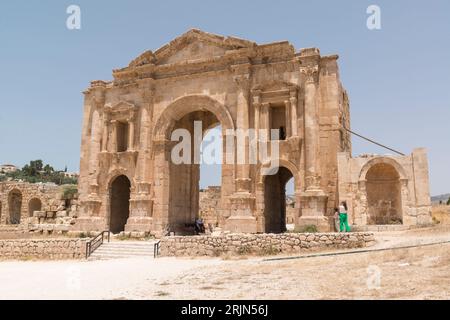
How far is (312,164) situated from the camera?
706 inches

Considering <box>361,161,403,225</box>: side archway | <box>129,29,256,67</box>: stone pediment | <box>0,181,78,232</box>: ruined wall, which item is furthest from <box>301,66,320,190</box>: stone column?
<box>0,181,78,232</box>: ruined wall

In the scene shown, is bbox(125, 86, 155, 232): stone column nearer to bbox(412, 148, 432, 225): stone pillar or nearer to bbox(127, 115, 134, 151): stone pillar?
bbox(127, 115, 134, 151): stone pillar

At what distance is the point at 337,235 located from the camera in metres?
13.5

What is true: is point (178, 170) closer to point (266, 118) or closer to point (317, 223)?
point (266, 118)

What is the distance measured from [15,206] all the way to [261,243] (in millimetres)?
29436

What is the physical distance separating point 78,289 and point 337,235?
839 cm

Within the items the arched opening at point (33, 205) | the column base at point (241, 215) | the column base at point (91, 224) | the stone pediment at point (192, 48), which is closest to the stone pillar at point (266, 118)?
the column base at point (241, 215)

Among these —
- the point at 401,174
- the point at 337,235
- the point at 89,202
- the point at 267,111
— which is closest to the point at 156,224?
the point at 89,202

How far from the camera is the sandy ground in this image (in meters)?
7.23

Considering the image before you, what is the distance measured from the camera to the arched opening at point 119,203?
2309cm

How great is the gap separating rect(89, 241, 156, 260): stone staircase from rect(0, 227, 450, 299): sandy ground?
3422 millimetres

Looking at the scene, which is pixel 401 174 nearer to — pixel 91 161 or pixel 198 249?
pixel 198 249

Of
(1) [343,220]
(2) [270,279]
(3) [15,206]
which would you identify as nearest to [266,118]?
(1) [343,220]

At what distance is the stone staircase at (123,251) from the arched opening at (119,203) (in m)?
4.98
